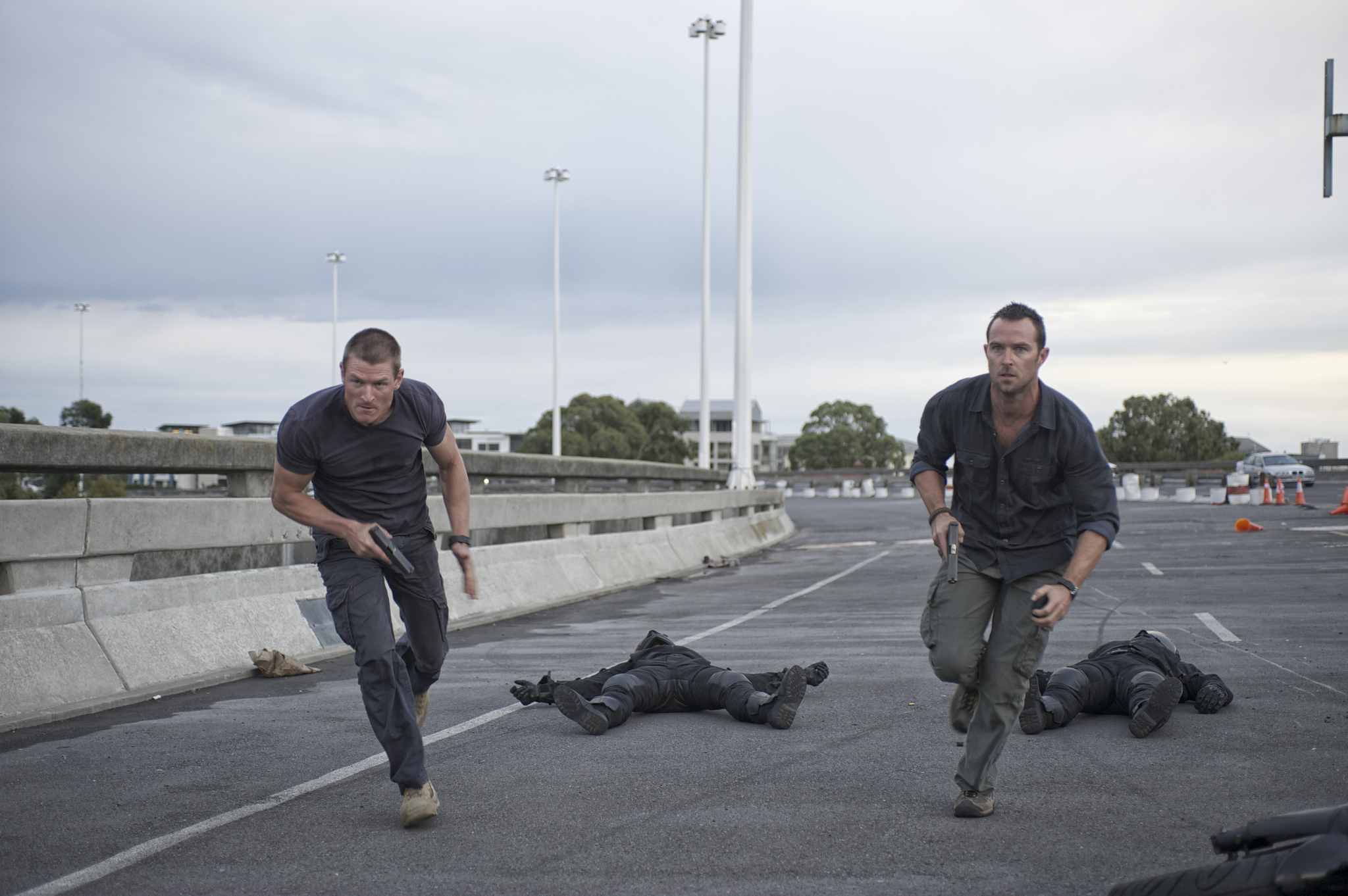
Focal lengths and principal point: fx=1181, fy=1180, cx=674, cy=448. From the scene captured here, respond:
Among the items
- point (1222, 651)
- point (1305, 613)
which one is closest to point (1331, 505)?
point (1305, 613)

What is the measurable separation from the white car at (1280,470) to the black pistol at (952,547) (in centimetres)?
4710

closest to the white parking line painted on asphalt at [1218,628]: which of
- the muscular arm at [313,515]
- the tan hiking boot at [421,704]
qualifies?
the tan hiking boot at [421,704]

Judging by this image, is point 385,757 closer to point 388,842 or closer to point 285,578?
point 388,842

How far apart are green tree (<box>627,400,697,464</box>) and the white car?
2480 inches

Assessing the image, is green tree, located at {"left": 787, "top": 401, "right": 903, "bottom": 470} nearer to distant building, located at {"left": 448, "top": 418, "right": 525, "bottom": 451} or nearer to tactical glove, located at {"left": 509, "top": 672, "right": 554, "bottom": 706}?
distant building, located at {"left": 448, "top": 418, "right": 525, "bottom": 451}

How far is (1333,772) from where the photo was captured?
497 centimetres

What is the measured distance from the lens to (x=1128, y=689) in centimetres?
605

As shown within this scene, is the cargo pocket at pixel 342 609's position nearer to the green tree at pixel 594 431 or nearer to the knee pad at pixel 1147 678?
the knee pad at pixel 1147 678

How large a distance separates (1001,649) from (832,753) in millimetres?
1263

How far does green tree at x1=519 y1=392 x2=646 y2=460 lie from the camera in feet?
322

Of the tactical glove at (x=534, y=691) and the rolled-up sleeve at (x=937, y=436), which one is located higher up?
the rolled-up sleeve at (x=937, y=436)

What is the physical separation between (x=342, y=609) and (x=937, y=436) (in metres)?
2.50

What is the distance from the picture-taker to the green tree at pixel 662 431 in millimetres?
111062

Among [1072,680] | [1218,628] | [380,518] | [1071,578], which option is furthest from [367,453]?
[1218,628]
